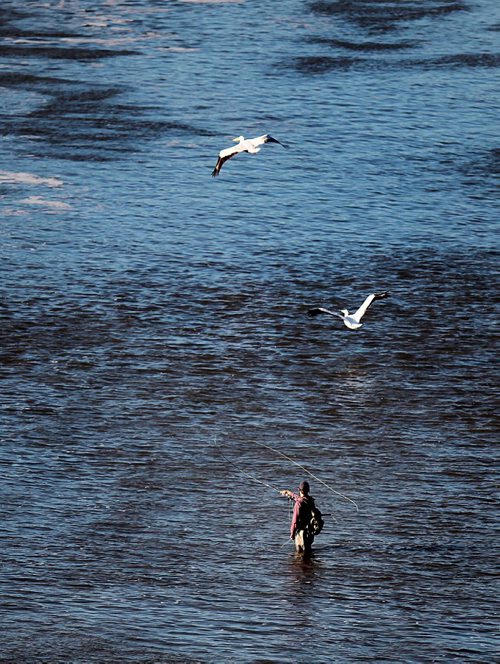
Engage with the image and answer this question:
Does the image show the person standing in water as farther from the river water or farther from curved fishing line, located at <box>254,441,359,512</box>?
curved fishing line, located at <box>254,441,359,512</box>

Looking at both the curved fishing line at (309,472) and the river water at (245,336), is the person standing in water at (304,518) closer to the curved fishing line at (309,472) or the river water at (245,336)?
the river water at (245,336)

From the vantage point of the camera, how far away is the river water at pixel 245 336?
1852 centimetres

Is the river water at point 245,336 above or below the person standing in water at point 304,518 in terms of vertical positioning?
below

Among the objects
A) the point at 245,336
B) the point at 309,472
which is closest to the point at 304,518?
the point at 309,472

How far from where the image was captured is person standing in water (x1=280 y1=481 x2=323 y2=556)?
1902 centimetres

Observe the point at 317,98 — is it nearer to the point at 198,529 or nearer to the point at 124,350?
the point at 124,350

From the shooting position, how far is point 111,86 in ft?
152

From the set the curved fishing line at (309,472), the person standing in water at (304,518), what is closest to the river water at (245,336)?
the curved fishing line at (309,472)

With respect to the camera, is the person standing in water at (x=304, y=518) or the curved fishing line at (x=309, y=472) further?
the curved fishing line at (x=309, y=472)

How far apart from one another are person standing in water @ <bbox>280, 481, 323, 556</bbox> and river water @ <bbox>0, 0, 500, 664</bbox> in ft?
1.80

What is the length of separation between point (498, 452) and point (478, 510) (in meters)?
2.64

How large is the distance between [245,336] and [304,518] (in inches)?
412

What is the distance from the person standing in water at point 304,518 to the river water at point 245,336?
0.55 metres

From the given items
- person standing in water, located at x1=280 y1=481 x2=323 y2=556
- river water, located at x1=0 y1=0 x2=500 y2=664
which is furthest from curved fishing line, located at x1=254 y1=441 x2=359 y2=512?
person standing in water, located at x1=280 y1=481 x2=323 y2=556
